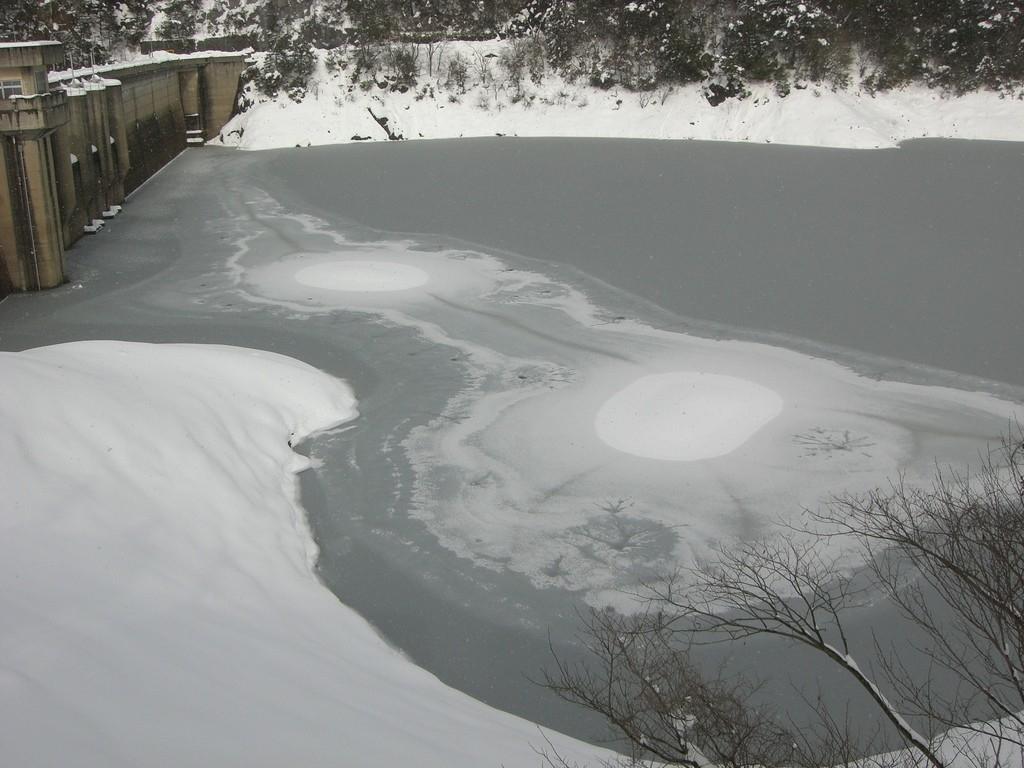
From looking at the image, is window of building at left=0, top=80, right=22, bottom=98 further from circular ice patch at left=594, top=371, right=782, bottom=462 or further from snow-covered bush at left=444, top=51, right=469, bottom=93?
snow-covered bush at left=444, top=51, right=469, bottom=93

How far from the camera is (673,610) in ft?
31.2

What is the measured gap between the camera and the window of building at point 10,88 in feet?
61.4

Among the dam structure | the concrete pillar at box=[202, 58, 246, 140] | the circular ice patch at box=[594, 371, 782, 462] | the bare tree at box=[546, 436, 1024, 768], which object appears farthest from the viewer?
the concrete pillar at box=[202, 58, 246, 140]

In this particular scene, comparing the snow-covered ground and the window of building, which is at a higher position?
the window of building

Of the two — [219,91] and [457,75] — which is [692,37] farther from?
[219,91]

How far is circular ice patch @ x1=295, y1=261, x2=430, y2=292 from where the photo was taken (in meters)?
19.5


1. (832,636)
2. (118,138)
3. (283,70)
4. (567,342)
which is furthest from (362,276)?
(283,70)

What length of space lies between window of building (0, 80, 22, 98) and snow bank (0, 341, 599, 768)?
317 inches

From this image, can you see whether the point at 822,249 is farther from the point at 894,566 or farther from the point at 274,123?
the point at 274,123

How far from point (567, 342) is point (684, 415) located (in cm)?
343

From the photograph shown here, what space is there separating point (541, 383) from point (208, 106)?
29645mm

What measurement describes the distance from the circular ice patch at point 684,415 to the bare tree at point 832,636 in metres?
2.11

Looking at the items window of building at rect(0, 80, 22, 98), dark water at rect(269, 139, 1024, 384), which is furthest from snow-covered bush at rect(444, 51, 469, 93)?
window of building at rect(0, 80, 22, 98)

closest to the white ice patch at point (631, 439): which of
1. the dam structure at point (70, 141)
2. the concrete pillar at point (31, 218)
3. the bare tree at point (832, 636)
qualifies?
the bare tree at point (832, 636)
